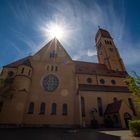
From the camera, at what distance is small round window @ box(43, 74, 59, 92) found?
25.1 meters

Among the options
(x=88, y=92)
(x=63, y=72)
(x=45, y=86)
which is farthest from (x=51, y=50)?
(x=88, y=92)

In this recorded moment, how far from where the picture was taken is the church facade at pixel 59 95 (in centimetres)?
2112

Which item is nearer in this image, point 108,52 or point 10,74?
point 10,74

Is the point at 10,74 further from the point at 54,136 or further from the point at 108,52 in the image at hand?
the point at 108,52

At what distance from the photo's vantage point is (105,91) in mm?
25375

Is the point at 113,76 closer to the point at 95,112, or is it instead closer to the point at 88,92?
the point at 88,92

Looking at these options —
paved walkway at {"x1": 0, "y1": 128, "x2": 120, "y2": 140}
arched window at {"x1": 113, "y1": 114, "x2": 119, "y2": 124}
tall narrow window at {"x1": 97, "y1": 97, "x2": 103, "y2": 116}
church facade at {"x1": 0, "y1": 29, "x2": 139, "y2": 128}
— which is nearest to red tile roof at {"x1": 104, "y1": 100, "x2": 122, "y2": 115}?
church facade at {"x1": 0, "y1": 29, "x2": 139, "y2": 128}

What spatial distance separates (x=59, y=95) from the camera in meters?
24.5

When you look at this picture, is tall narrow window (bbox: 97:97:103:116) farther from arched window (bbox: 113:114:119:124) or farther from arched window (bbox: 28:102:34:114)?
arched window (bbox: 28:102:34:114)

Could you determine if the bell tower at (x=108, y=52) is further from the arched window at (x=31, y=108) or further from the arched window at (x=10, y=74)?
the arched window at (x=10, y=74)

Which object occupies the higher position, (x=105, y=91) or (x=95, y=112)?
(x=105, y=91)

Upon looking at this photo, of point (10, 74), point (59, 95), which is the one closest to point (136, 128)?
point (59, 95)

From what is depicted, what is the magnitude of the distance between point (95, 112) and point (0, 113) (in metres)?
17.1

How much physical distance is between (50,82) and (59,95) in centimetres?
356
